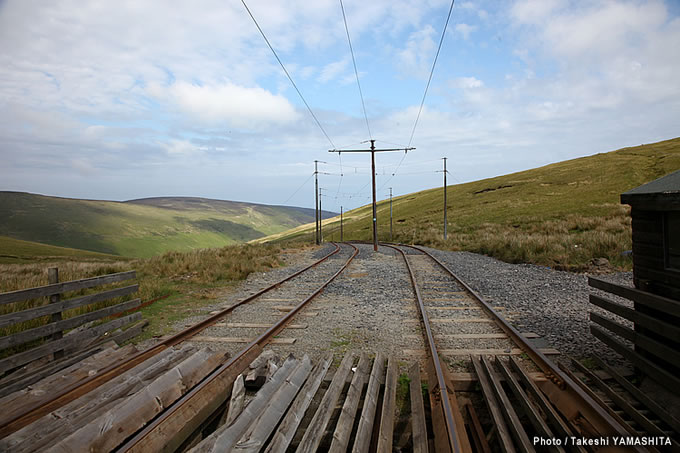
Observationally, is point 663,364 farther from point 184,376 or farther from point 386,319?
point 184,376

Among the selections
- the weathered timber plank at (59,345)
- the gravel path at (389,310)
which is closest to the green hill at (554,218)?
the gravel path at (389,310)

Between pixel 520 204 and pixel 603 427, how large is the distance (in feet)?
174

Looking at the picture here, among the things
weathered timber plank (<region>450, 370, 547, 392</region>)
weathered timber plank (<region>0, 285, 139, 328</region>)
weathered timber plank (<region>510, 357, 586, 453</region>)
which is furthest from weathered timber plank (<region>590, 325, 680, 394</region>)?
weathered timber plank (<region>0, 285, 139, 328</region>)

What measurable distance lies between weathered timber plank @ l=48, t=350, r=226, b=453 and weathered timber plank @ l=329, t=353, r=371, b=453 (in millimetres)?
1862

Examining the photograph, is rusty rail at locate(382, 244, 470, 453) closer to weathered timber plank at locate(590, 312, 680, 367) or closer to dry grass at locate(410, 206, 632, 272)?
weathered timber plank at locate(590, 312, 680, 367)

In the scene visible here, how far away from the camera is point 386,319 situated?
742cm

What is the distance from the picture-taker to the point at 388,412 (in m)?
3.62

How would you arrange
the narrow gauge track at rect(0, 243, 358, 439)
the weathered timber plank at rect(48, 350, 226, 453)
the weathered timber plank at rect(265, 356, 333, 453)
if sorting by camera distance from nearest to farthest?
the weathered timber plank at rect(48, 350, 226, 453), the weathered timber plank at rect(265, 356, 333, 453), the narrow gauge track at rect(0, 243, 358, 439)

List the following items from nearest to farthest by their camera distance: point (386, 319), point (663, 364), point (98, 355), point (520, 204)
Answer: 1. point (663, 364)
2. point (98, 355)
3. point (386, 319)
4. point (520, 204)

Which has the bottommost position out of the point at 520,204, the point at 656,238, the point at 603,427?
the point at 603,427

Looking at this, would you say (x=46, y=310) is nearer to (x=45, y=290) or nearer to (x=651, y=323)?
(x=45, y=290)

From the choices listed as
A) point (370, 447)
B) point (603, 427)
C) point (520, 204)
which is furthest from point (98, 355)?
point (520, 204)

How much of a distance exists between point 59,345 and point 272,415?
4.13 m

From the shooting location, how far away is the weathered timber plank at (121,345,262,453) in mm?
3117
